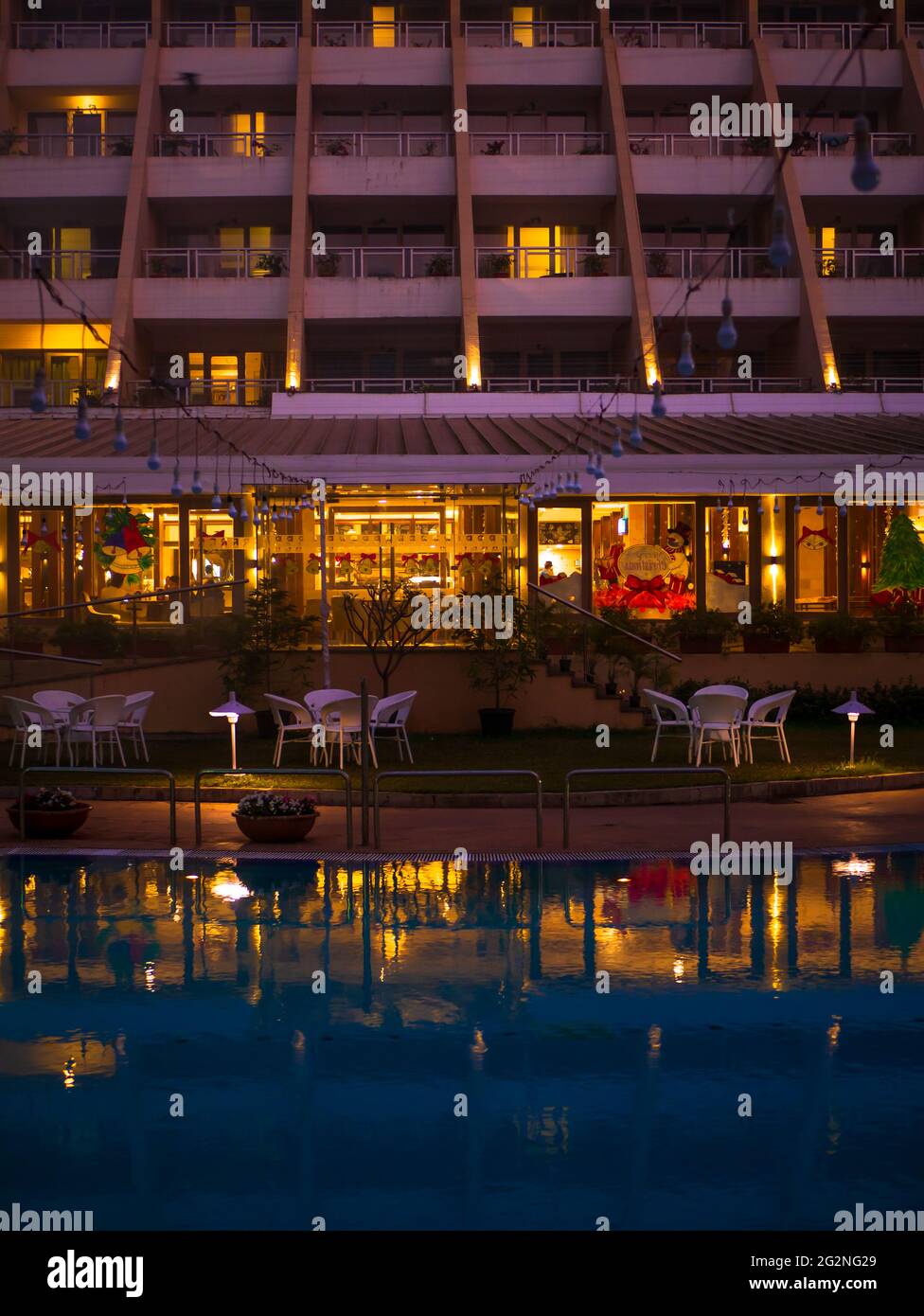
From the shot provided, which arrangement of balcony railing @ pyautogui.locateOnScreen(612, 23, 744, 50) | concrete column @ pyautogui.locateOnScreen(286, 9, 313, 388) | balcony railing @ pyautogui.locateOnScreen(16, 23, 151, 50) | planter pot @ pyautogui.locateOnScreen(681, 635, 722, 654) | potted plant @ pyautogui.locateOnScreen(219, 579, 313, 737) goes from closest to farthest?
potted plant @ pyautogui.locateOnScreen(219, 579, 313, 737)
planter pot @ pyautogui.locateOnScreen(681, 635, 722, 654)
concrete column @ pyautogui.locateOnScreen(286, 9, 313, 388)
balcony railing @ pyautogui.locateOnScreen(16, 23, 151, 50)
balcony railing @ pyautogui.locateOnScreen(612, 23, 744, 50)

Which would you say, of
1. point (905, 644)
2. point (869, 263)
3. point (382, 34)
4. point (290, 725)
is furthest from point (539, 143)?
point (290, 725)

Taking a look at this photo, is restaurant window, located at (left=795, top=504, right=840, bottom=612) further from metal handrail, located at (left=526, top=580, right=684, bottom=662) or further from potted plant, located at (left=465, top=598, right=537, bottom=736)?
potted plant, located at (left=465, top=598, right=537, bottom=736)

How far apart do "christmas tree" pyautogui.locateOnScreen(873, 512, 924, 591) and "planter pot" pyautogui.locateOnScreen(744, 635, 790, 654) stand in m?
2.64

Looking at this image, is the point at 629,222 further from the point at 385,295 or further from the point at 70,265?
the point at 70,265

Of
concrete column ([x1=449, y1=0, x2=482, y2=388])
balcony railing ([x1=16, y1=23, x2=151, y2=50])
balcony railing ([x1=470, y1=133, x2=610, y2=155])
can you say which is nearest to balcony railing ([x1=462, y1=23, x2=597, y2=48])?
concrete column ([x1=449, y1=0, x2=482, y2=388])

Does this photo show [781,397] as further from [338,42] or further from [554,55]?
[338,42]

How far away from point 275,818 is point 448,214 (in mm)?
24618

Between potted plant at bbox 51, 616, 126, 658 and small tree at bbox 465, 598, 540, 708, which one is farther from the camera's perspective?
potted plant at bbox 51, 616, 126, 658

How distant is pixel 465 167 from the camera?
32781mm

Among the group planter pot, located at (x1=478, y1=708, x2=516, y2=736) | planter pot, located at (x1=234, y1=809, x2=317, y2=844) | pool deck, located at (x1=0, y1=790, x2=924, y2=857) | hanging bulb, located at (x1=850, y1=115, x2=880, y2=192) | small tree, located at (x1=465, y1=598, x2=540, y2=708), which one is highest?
hanging bulb, located at (x1=850, y1=115, x2=880, y2=192)

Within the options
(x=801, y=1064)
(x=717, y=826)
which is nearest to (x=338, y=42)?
(x=717, y=826)

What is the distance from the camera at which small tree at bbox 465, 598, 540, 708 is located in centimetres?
1995

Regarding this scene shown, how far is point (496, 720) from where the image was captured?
64.6 feet

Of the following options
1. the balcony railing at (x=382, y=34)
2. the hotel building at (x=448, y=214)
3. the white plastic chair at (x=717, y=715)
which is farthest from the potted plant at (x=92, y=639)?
the balcony railing at (x=382, y=34)
